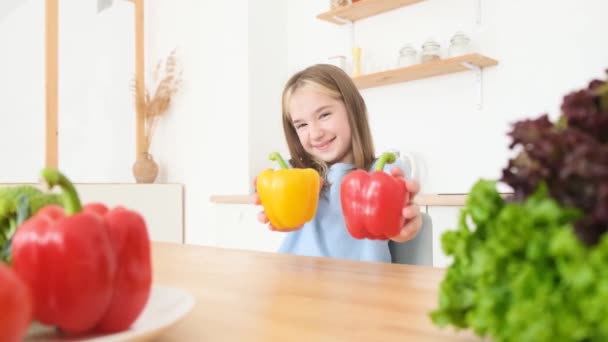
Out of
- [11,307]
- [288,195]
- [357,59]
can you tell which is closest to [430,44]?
[357,59]

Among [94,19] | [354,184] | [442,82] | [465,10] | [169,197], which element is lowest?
[169,197]

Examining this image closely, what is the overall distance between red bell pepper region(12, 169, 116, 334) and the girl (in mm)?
1093

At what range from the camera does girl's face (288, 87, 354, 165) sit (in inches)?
62.5

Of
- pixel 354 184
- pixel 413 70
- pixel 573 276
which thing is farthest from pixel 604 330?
pixel 413 70

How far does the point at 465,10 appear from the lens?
8.16ft

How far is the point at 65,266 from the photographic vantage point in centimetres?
37

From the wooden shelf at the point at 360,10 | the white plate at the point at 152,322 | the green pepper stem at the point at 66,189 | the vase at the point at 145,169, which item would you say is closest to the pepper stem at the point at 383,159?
the white plate at the point at 152,322

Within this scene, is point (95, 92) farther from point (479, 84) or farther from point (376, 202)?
point (376, 202)

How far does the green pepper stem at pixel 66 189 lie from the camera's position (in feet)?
1.29

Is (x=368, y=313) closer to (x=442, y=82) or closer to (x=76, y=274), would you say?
(x=76, y=274)

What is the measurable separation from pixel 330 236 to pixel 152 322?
1.08 meters

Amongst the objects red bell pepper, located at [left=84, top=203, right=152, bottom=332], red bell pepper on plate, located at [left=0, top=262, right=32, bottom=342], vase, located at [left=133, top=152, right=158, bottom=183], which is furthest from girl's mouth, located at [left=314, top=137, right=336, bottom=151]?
vase, located at [left=133, top=152, right=158, bottom=183]

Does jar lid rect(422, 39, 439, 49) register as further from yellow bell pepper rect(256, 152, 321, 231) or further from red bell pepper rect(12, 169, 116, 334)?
red bell pepper rect(12, 169, 116, 334)

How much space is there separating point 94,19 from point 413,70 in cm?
228
